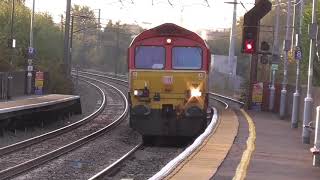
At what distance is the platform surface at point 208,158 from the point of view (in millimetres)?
9922

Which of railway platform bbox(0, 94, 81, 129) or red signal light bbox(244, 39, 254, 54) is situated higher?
red signal light bbox(244, 39, 254, 54)

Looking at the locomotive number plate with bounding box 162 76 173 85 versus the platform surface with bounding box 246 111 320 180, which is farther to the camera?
the locomotive number plate with bounding box 162 76 173 85

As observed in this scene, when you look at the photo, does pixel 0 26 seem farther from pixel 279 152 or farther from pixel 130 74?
pixel 279 152

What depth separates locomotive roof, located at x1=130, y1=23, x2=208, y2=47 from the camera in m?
19.4

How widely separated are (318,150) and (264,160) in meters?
0.98

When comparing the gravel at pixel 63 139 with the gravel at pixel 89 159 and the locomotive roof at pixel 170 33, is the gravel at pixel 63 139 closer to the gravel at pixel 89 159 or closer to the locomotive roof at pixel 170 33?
the gravel at pixel 89 159

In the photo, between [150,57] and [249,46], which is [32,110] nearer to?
[150,57]

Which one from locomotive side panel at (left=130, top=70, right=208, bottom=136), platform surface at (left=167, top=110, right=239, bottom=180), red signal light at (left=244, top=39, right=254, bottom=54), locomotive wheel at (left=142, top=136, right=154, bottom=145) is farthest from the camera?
red signal light at (left=244, top=39, right=254, bottom=54)

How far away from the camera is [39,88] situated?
1470 inches

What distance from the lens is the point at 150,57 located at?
19469 millimetres

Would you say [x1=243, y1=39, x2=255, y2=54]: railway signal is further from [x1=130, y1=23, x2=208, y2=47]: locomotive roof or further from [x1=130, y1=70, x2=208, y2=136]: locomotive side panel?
[x1=130, y1=70, x2=208, y2=136]: locomotive side panel

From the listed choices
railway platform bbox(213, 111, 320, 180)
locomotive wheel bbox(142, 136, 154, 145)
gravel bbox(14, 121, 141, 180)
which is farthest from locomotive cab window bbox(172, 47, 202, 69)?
gravel bbox(14, 121, 141, 180)

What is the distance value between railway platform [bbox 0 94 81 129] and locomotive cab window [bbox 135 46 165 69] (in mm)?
4544

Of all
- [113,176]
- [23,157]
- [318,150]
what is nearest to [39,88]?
[23,157]
